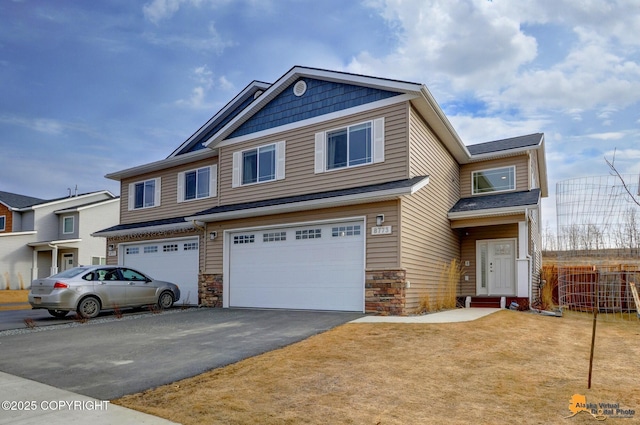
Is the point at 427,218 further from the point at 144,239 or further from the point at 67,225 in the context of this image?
the point at 67,225

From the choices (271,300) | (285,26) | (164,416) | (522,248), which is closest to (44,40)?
(285,26)

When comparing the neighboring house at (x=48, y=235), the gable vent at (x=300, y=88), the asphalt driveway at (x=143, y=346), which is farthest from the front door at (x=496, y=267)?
the neighboring house at (x=48, y=235)

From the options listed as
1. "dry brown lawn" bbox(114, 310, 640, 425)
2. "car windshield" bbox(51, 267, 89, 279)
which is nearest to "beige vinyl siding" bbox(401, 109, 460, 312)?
"dry brown lawn" bbox(114, 310, 640, 425)

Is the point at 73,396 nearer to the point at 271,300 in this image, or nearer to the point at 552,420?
the point at 552,420

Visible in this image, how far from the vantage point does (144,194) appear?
19.1 m

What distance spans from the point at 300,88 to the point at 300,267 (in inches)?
219

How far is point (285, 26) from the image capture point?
14398 mm

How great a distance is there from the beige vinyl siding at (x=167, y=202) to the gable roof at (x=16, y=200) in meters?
16.0

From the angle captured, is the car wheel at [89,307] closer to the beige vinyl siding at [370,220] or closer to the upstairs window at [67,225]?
the beige vinyl siding at [370,220]

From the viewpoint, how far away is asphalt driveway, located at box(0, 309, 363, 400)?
6.21 meters

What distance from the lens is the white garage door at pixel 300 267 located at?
12.1 m

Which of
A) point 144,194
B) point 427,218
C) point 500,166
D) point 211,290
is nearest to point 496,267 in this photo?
point 500,166

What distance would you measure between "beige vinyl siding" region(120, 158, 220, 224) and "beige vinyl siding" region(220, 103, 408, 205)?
138 cm

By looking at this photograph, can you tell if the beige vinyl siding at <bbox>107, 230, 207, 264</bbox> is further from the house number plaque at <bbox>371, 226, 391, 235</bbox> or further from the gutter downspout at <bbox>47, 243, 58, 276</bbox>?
the gutter downspout at <bbox>47, 243, 58, 276</bbox>
